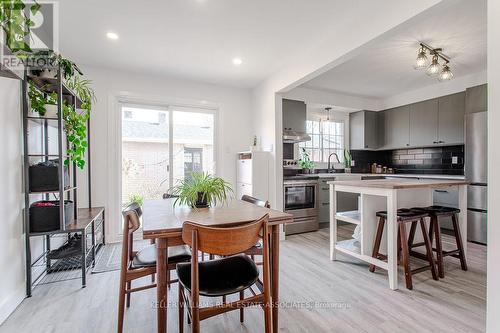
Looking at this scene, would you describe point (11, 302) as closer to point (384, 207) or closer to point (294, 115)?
point (384, 207)

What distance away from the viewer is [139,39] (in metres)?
2.60

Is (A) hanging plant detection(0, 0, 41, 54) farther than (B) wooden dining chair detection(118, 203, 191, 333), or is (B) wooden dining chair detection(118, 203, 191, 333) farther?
(B) wooden dining chair detection(118, 203, 191, 333)

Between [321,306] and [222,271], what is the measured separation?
96 centimetres

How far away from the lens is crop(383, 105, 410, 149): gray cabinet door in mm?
4516

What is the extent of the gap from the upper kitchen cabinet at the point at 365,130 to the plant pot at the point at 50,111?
485cm

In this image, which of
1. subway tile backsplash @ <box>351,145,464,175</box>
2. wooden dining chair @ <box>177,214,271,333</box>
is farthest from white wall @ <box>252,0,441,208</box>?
subway tile backsplash @ <box>351,145,464,175</box>

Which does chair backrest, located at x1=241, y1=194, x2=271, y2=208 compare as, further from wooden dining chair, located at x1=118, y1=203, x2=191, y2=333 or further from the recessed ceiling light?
the recessed ceiling light

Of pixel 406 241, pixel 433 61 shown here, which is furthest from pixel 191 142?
pixel 433 61

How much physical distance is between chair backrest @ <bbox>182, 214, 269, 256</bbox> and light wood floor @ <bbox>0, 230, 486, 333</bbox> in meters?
0.81

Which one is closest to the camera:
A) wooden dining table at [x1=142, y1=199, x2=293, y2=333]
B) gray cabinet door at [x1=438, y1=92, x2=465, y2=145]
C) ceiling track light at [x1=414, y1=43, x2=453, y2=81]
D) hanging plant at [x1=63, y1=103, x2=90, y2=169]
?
wooden dining table at [x1=142, y1=199, x2=293, y2=333]

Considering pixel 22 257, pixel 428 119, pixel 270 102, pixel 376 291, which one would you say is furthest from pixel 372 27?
pixel 22 257

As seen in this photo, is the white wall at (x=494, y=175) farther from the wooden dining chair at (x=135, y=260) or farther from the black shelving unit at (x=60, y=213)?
the black shelving unit at (x=60, y=213)

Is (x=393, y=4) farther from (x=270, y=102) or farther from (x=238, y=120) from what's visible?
(x=238, y=120)

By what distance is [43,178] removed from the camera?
6.75 ft
